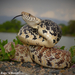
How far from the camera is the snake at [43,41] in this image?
2836 millimetres

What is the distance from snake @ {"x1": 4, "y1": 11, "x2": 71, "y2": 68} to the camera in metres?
2.84

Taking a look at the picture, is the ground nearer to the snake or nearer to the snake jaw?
the snake

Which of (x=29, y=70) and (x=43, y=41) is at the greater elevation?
(x=43, y=41)

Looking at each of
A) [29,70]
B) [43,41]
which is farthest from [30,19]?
[29,70]

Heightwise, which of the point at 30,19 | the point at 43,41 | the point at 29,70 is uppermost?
the point at 30,19

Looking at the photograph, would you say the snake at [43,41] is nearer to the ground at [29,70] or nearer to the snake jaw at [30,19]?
the snake jaw at [30,19]

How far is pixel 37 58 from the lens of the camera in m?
2.97

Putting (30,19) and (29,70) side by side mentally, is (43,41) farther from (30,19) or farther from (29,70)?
(29,70)

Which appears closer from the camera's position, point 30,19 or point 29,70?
point 29,70

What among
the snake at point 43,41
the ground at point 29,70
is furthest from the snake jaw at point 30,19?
the ground at point 29,70

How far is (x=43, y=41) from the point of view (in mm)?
2898

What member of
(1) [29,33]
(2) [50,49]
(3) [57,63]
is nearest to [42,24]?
(1) [29,33]

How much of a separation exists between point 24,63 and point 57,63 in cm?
87

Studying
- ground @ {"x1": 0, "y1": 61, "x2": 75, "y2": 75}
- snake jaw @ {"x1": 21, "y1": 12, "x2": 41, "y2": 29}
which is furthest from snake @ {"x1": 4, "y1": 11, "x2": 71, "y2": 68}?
ground @ {"x1": 0, "y1": 61, "x2": 75, "y2": 75}
